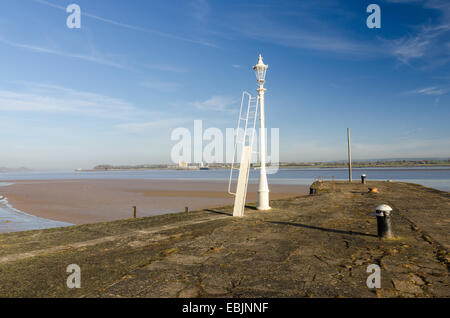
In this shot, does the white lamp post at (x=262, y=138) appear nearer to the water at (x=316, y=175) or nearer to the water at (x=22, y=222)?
the water at (x=22, y=222)

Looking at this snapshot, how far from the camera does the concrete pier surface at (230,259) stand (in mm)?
3982

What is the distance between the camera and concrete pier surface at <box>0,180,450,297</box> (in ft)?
13.1

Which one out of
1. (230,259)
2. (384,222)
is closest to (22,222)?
(230,259)

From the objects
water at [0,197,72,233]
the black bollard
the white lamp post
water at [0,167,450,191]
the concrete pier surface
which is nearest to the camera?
the concrete pier surface

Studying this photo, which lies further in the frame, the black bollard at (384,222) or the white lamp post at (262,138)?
the white lamp post at (262,138)

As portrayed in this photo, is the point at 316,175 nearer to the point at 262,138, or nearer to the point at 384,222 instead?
the point at 262,138

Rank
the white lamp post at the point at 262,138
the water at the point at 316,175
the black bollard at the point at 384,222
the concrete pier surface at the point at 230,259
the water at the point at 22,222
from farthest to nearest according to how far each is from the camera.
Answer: the water at the point at 316,175
the water at the point at 22,222
the white lamp post at the point at 262,138
the black bollard at the point at 384,222
the concrete pier surface at the point at 230,259

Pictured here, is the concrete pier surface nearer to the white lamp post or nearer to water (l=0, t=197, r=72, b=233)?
the white lamp post

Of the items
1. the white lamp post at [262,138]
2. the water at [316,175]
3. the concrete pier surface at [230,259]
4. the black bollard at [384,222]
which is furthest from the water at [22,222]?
the water at [316,175]

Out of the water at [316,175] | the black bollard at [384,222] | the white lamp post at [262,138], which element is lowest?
the water at [316,175]

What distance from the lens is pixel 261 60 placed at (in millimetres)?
11617

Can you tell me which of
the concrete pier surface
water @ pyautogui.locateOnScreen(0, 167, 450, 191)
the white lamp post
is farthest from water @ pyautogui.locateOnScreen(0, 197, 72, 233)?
water @ pyautogui.locateOnScreen(0, 167, 450, 191)

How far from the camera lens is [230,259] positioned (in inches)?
213
